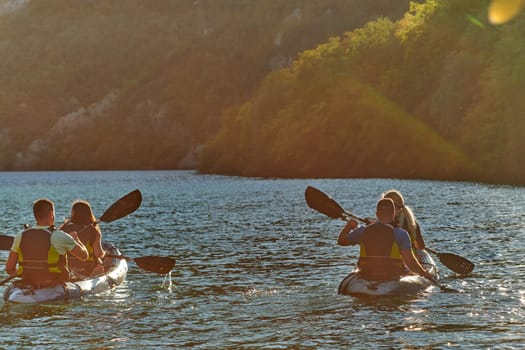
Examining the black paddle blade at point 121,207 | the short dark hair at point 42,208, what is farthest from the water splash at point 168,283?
the short dark hair at point 42,208

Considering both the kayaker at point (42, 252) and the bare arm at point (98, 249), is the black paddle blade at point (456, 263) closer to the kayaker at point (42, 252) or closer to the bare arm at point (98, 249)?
the bare arm at point (98, 249)

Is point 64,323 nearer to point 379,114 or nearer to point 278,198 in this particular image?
point 278,198

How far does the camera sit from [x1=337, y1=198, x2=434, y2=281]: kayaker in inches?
685

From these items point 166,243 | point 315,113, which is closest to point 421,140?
point 315,113

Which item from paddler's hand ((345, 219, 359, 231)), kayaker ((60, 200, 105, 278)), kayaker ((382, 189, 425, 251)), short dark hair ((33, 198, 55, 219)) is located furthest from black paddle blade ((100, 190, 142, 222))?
kayaker ((382, 189, 425, 251))

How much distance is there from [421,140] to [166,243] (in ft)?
191

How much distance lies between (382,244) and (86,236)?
22.2 ft

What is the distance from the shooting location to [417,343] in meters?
14.3

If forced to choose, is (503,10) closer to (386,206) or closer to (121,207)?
(121,207)

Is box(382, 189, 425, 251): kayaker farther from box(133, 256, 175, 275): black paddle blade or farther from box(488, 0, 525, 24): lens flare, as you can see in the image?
box(488, 0, 525, 24): lens flare

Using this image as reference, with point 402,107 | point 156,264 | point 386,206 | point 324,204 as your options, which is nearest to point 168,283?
point 156,264

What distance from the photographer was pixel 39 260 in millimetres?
17406

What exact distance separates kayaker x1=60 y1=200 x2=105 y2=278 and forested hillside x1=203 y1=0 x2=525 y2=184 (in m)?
54.3

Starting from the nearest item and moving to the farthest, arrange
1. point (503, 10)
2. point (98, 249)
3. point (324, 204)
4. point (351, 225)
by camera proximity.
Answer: point (351, 225) < point (324, 204) < point (98, 249) < point (503, 10)
